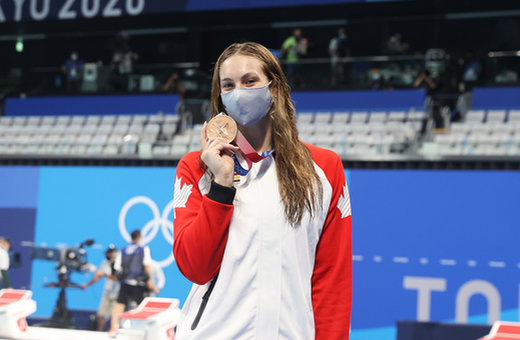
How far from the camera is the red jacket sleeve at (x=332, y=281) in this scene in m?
1.53

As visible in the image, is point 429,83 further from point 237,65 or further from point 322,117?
point 237,65

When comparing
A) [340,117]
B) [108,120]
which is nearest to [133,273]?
[340,117]

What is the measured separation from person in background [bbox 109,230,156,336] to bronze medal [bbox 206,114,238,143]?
622 centimetres

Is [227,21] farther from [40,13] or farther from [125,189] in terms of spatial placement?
[125,189]

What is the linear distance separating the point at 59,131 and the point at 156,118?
1736 millimetres

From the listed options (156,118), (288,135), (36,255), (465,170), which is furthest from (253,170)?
(156,118)

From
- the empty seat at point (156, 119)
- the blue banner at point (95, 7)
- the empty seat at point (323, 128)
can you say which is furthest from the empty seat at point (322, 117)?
the blue banner at point (95, 7)

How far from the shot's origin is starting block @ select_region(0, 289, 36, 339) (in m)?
5.93

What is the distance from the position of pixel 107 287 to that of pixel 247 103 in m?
7.46

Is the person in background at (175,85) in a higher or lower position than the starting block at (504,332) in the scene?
higher

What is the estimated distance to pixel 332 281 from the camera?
1.54 meters

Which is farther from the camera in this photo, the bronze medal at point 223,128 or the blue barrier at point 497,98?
the blue barrier at point 497,98

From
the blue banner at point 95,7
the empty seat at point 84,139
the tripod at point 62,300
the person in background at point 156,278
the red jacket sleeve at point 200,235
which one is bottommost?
the tripod at point 62,300

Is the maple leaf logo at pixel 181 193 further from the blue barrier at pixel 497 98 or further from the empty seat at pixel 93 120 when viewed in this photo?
the empty seat at pixel 93 120
